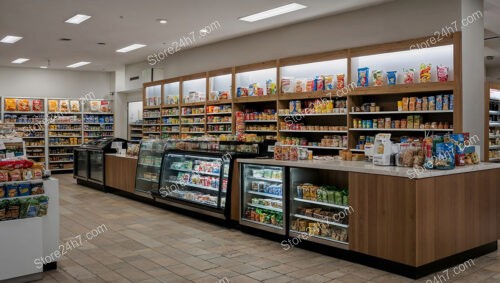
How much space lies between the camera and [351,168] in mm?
4645

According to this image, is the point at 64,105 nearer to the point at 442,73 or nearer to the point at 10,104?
the point at 10,104

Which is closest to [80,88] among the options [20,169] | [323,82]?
[323,82]

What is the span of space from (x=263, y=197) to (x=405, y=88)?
9.26 ft

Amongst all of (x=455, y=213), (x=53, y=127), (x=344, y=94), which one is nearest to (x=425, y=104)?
(x=344, y=94)

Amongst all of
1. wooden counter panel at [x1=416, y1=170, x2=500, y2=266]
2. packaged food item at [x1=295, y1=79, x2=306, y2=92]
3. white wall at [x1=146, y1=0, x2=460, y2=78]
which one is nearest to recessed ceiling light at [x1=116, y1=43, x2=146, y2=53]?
white wall at [x1=146, y1=0, x2=460, y2=78]

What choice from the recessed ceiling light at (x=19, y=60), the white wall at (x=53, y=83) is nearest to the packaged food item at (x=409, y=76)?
the recessed ceiling light at (x=19, y=60)

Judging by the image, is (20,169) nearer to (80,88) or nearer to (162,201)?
(162,201)

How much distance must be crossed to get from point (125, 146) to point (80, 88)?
22.6 feet

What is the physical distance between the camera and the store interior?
4.34 metres

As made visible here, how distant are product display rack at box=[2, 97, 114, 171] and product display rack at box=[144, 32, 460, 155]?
25.0 ft

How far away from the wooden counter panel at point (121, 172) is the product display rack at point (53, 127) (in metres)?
5.84

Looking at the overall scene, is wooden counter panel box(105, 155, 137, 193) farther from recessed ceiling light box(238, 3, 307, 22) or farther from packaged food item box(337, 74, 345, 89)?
packaged food item box(337, 74, 345, 89)

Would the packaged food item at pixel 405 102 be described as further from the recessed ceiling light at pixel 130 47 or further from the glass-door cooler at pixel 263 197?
the recessed ceiling light at pixel 130 47

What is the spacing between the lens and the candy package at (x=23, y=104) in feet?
46.9
